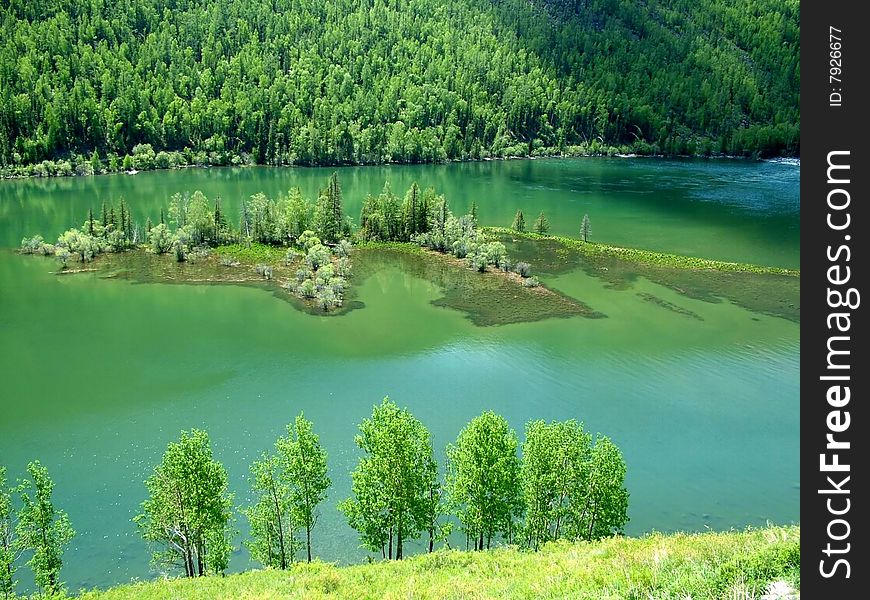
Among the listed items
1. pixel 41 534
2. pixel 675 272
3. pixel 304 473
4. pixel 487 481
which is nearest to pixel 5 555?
pixel 41 534

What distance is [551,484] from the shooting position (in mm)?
32750

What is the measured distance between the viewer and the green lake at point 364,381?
42.1 m

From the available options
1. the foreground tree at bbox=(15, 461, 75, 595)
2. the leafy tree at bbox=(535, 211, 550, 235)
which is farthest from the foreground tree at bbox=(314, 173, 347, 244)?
the foreground tree at bbox=(15, 461, 75, 595)

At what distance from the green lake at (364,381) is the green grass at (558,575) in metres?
9.32

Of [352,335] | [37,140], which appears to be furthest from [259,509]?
[37,140]

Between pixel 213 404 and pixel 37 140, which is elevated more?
pixel 37 140

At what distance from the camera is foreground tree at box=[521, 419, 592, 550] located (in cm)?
3288

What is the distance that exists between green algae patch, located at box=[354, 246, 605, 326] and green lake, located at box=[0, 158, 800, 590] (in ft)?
5.69

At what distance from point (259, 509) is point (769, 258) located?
292 feet

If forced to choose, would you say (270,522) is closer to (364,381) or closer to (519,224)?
(364,381)

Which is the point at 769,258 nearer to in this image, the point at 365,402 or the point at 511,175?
the point at 365,402

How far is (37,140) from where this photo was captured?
17475cm

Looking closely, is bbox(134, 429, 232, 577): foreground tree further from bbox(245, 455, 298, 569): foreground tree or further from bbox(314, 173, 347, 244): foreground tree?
bbox(314, 173, 347, 244): foreground tree

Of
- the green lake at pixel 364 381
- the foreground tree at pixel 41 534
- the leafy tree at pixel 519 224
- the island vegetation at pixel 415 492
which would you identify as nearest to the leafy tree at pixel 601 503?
the island vegetation at pixel 415 492
